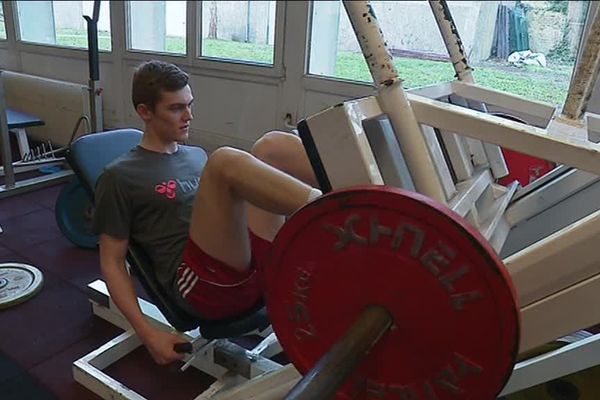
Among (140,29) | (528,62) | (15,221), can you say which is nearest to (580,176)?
(528,62)

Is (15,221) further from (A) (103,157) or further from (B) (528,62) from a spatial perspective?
(B) (528,62)

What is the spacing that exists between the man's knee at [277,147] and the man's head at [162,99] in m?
0.24

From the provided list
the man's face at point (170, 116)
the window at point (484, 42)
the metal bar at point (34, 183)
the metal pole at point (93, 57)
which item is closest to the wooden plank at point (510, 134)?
the man's face at point (170, 116)

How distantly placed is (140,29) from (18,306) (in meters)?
Answer: 2.47

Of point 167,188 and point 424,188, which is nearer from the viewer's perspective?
point 424,188

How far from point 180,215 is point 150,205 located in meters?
0.08

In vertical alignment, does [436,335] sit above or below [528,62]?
below

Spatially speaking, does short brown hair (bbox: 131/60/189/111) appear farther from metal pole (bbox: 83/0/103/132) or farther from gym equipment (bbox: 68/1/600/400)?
metal pole (bbox: 83/0/103/132)

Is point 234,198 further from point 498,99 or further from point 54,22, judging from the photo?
point 54,22

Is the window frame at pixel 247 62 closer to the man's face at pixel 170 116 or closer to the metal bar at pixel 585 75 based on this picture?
the man's face at pixel 170 116

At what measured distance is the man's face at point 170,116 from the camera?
1322 mm

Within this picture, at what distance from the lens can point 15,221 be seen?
2.53m

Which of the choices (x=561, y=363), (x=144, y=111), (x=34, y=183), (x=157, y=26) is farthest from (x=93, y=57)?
(x=561, y=363)

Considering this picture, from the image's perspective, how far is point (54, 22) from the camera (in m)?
4.10
